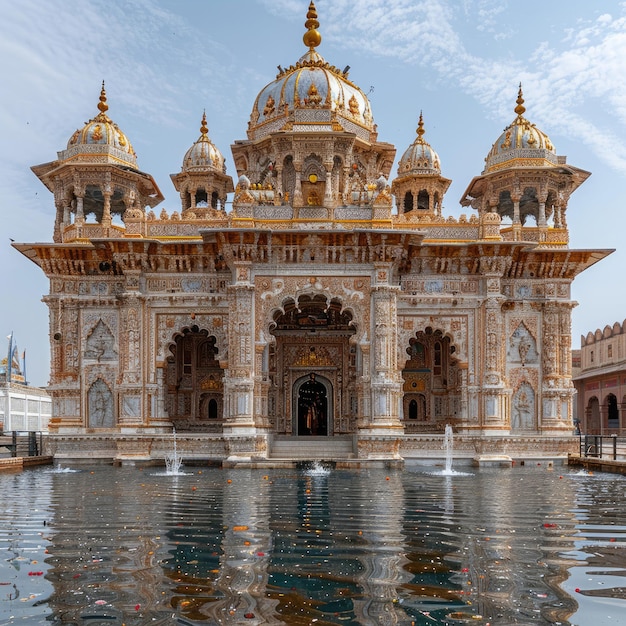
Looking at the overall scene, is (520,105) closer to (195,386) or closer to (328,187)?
(328,187)

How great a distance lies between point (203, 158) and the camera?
33.4 metres

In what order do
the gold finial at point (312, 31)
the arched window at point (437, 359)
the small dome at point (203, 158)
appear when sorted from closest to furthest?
the arched window at point (437, 359)
the gold finial at point (312, 31)
the small dome at point (203, 158)

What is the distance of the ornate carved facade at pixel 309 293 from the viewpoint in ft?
79.1

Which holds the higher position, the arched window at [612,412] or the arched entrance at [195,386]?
the arched entrance at [195,386]

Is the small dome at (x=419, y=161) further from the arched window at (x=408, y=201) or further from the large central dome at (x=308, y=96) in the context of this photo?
the large central dome at (x=308, y=96)

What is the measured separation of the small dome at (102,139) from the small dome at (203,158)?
5064 millimetres

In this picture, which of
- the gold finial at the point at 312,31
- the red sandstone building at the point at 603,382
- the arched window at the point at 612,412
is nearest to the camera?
the gold finial at the point at 312,31

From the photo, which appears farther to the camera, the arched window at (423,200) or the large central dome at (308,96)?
the arched window at (423,200)

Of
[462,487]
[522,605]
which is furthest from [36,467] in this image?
[522,605]

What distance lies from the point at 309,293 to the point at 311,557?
1687 centimetres

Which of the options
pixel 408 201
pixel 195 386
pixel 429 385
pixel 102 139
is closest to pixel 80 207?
pixel 102 139

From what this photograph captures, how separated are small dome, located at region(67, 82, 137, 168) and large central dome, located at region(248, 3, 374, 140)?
204 inches

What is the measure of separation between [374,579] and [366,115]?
26.6 m

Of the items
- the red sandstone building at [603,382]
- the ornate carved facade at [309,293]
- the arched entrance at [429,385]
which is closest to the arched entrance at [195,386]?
the ornate carved facade at [309,293]
